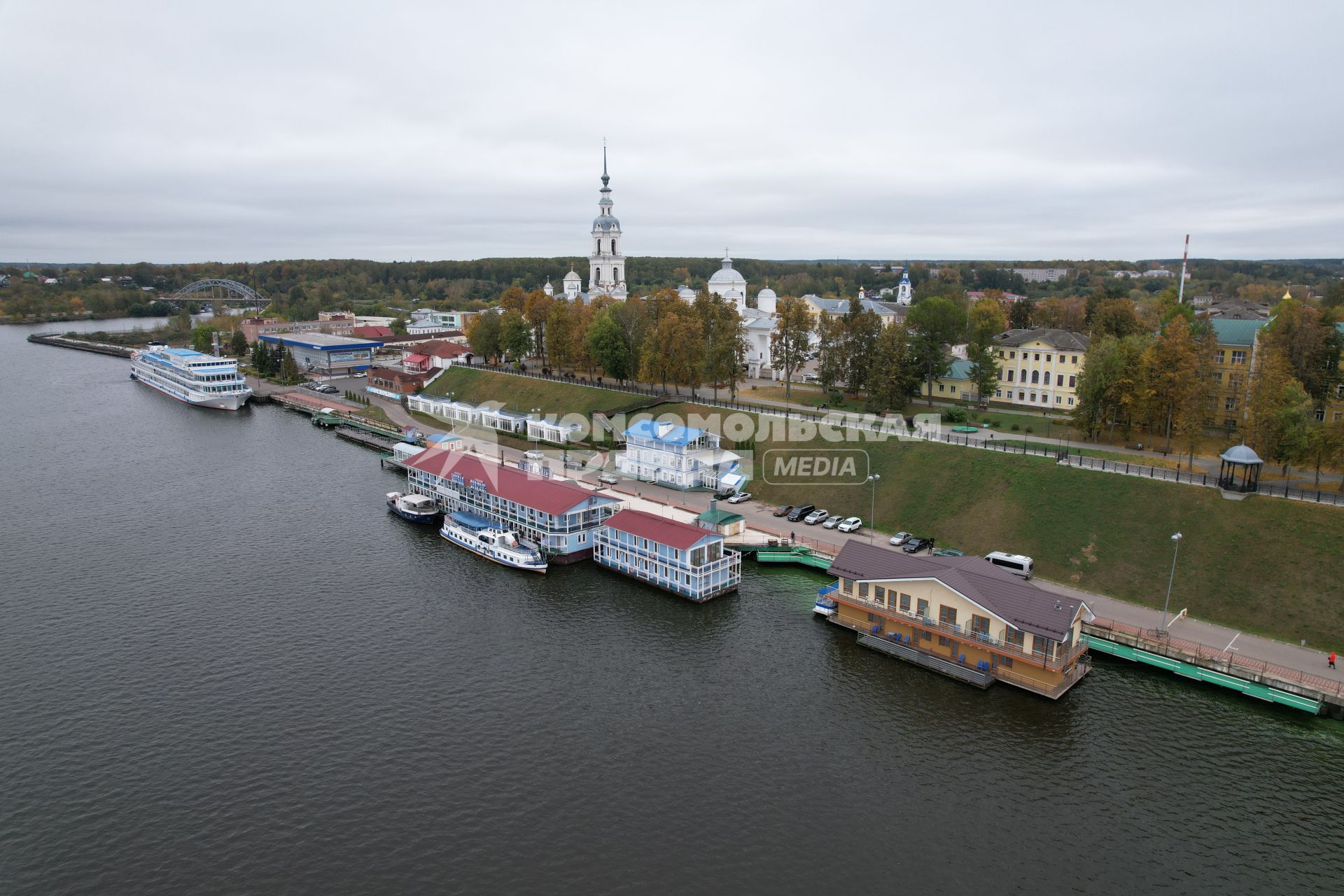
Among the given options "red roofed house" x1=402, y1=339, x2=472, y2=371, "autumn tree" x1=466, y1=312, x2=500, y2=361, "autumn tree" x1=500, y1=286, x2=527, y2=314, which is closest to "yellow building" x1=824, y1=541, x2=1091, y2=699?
"autumn tree" x1=466, y1=312, x2=500, y2=361

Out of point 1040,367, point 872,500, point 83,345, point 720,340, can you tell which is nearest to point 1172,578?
point 872,500

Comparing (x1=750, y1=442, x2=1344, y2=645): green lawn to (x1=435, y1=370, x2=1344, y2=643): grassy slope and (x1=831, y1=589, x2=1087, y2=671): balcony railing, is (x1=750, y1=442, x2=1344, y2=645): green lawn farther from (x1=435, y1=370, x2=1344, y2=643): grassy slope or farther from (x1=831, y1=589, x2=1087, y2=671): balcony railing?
(x1=831, y1=589, x2=1087, y2=671): balcony railing

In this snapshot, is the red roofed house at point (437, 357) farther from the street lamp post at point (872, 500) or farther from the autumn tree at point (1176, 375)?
the autumn tree at point (1176, 375)

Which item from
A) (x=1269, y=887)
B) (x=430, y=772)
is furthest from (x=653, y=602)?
(x=1269, y=887)

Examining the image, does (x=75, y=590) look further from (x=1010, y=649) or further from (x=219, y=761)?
(x=1010, y=649)

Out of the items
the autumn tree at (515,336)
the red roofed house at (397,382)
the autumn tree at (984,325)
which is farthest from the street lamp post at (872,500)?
the red roofed house at (397,382)
